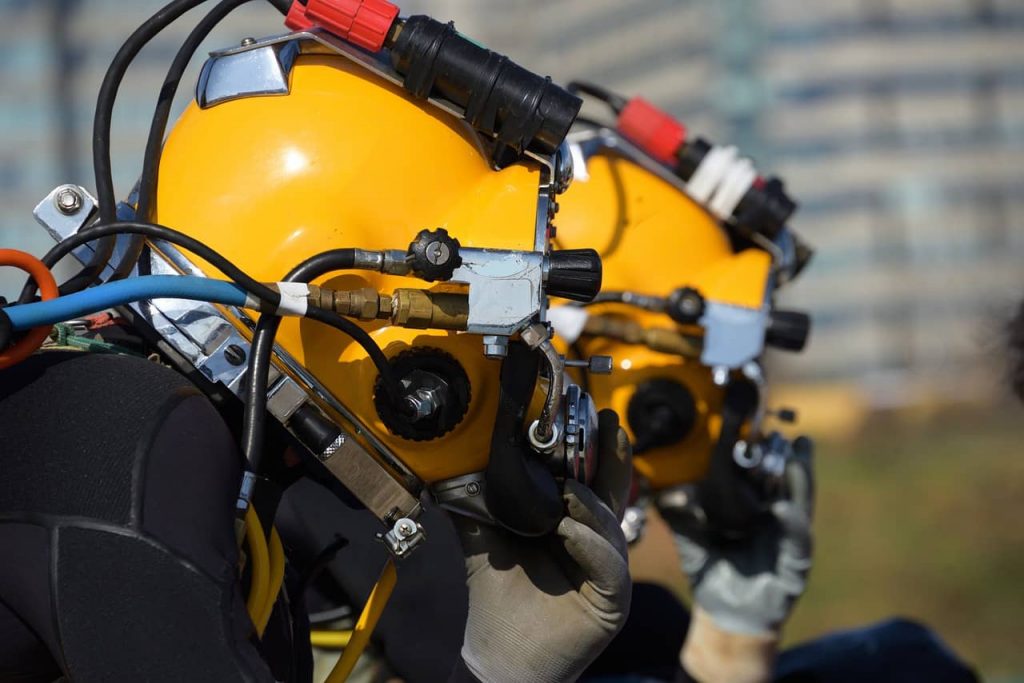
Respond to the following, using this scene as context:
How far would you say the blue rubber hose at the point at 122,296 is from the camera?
1191 millimetres

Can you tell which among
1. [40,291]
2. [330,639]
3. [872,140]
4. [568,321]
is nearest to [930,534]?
[568,321]

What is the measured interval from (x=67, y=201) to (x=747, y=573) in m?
1.58

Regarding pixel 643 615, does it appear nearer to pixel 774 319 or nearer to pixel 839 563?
pixel 774 319

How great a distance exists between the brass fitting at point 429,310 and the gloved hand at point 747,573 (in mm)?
1237

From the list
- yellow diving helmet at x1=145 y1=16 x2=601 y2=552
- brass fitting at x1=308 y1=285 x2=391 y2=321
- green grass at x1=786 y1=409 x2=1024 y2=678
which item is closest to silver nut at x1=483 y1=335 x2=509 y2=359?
yellow diving helmet at x1=145 y1=16 x2=601 y2=552

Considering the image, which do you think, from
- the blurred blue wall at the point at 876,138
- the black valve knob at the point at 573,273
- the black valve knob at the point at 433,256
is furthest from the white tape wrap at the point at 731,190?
the blurred blue wall at the point at 876,138

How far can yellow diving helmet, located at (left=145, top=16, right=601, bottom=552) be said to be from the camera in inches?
53.5

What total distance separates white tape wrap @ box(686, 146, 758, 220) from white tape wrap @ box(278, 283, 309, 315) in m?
1.12

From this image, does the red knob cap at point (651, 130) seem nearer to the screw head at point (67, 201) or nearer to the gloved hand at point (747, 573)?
the gloved hand at point (747, 573)

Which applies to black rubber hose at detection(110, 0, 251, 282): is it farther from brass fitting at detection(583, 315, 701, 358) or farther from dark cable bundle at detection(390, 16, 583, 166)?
brass fitting at detection(583, 315, 701, 358)

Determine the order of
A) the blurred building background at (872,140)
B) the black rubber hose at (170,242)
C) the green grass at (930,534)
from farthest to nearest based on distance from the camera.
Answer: the blurred building background at (872,140) < the green grass at (930,534) < the black rubber hose at (170,242)

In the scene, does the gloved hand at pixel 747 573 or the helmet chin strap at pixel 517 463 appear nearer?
the helmet chin strap at pixel 517 463

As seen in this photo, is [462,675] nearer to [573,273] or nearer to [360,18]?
[573,273]

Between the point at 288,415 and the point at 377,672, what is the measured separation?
2.08 ft
